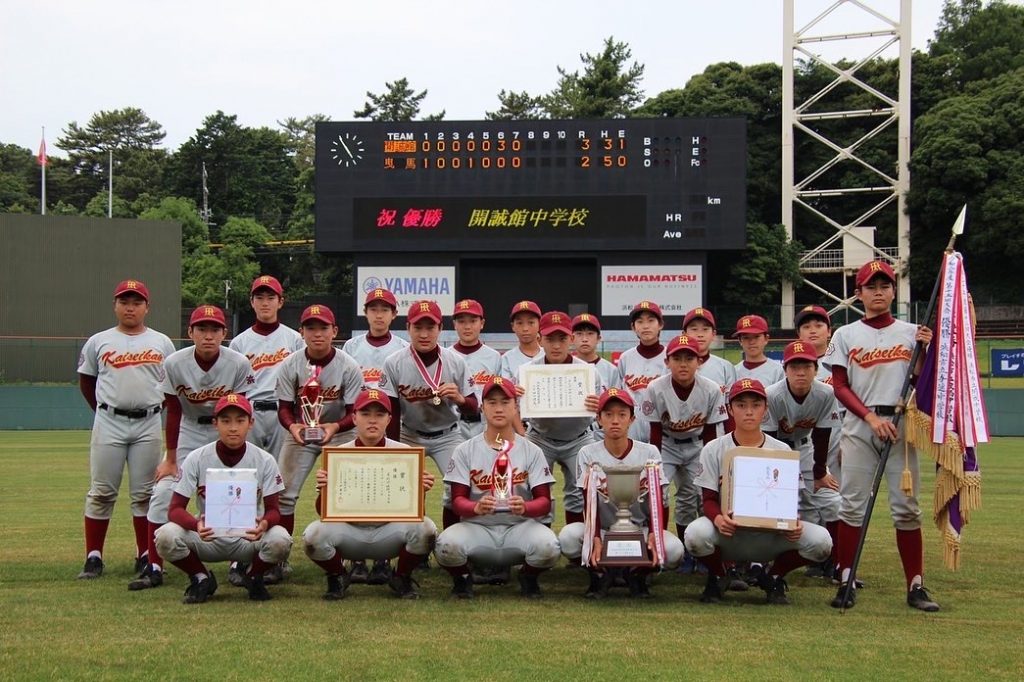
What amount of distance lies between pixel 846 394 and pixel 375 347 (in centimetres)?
375

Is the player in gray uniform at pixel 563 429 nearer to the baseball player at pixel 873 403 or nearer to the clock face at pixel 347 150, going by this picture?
the baseball player at pixel 873 403

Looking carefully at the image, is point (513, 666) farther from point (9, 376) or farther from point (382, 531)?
point (9, 376)

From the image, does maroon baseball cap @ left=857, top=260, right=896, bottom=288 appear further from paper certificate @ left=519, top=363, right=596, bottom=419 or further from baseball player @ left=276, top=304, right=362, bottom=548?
→ baseball player @ left=276, top=304, right=362, bottom=548

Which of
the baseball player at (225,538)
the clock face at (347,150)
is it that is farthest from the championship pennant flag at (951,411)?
the clock face at (347,150)

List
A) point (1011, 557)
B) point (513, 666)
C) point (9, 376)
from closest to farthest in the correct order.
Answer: point (513, 666)
point (1011, 557)
point (9, 376)

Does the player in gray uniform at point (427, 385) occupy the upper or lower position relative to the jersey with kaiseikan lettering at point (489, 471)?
upper

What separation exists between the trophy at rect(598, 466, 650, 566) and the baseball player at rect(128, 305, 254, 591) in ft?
8.65

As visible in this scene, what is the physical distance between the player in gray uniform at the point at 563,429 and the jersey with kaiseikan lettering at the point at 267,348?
1.81 m

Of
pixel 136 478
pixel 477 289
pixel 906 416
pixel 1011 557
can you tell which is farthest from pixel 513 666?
pixel 477 289

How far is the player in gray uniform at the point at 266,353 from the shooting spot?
24.2 feet

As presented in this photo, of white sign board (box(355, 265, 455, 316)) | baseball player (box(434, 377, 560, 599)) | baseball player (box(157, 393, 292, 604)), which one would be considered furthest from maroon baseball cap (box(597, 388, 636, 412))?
white sign board (box(355, 265, 455, 316))

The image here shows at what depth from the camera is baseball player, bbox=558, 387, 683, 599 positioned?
6.14 metres

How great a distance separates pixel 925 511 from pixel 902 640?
17.9 feet

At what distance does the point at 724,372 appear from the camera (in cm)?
805
